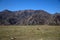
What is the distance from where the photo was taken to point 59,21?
655 feet
